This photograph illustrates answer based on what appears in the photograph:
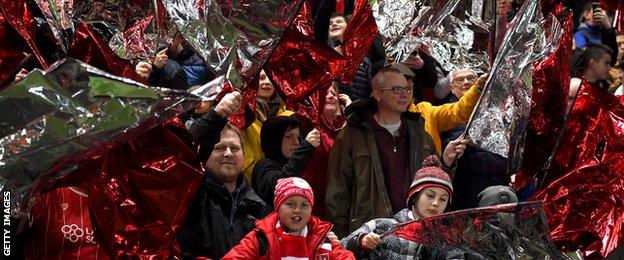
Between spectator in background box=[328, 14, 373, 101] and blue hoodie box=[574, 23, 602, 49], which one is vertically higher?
blue hoodie box=[574, 23, 602, 49]

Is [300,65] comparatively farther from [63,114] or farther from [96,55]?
[63,114]

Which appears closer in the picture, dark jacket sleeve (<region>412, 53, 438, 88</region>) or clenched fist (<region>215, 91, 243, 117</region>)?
clenched fist (<region>215, 91, 243, 117</region>)

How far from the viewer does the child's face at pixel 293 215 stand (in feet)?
26.0

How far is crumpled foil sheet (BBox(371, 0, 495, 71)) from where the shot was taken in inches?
383

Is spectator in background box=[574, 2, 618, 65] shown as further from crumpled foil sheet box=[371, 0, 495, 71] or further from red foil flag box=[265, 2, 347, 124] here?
red foil flag box=[265, 2, 347, 124]

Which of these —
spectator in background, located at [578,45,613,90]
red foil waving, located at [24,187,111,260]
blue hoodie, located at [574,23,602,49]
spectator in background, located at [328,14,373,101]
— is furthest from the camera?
blue hoodie, located at [574,23,602,49]

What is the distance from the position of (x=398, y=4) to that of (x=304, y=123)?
1.02 meters

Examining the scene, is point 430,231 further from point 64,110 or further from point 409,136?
point 64,110

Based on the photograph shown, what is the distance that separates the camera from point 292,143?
9.11 meters

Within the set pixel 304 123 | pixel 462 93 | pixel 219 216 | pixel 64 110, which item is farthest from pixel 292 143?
pixel 64 110

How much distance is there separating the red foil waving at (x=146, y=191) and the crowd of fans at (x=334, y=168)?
10.5 inches

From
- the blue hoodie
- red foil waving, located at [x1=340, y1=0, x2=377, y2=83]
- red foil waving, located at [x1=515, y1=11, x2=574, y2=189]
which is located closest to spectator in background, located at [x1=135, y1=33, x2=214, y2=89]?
red foil waving, located at [x1=340, y1=0, x2=377, y2=83]

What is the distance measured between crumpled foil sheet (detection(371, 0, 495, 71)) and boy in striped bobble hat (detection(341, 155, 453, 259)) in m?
1.17

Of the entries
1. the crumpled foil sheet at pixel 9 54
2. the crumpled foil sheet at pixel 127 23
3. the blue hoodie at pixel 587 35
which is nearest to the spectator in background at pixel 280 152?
the crumpled foil sheet at pixel 127 23
